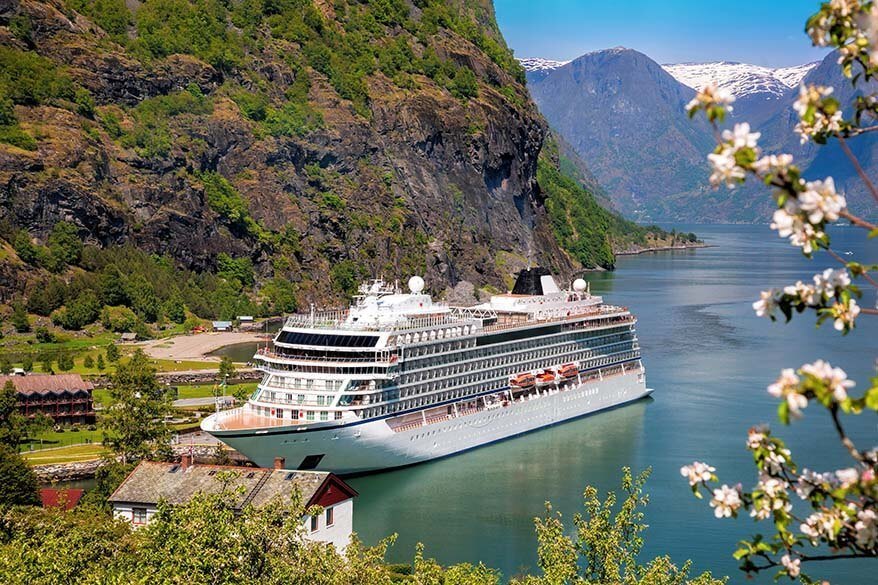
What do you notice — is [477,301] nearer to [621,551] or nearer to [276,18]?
[276,18]

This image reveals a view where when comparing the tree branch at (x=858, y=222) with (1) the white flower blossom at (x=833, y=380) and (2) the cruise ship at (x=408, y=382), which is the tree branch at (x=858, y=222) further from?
(2) the cruise ship at (x=408, y=382)

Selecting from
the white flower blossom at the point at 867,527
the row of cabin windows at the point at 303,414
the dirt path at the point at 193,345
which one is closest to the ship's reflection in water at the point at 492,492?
the row of cabin windows at the point at 303,414

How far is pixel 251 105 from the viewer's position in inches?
6107

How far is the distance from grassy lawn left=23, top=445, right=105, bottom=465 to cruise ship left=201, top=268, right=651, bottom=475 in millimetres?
8980

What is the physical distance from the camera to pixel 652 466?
62781mm

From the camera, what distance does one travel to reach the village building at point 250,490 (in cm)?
4178

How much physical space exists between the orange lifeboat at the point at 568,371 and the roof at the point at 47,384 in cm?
3185

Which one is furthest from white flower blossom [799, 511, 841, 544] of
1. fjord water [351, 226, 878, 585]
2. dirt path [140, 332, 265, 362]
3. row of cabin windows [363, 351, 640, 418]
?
dirt path [140, 332, 265, 362]

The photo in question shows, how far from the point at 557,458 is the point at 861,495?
59.0m

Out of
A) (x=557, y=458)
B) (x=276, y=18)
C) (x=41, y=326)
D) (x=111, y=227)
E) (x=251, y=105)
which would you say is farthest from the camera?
(x=276, y=18)

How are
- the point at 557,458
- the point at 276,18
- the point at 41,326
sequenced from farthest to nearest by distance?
1. the point at 276,18
2. the point at 41,326
3. the point at 557,458

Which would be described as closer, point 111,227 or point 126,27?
point 111,227

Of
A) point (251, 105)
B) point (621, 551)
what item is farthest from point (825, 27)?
point (251, 105)

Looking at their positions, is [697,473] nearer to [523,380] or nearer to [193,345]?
[523,380]
